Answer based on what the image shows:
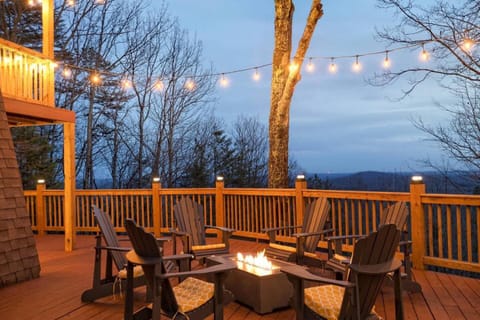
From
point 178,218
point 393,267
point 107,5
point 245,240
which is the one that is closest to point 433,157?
point 245,240

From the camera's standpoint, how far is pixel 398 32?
8.58 meters

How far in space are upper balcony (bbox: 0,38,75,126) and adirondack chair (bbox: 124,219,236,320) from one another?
183 inches

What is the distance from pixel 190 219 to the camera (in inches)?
207

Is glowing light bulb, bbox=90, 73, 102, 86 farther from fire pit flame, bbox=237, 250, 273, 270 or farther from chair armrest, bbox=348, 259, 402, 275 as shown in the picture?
chair armrest, bbox=348, 259, 402, 275

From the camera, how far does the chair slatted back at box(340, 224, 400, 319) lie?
2.49m

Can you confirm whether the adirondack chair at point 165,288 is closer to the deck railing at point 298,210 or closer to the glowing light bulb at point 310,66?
the deck railing at point 298,210

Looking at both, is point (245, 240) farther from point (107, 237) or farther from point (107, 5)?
point (107, 5)

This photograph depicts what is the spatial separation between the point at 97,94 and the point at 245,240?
8.62m

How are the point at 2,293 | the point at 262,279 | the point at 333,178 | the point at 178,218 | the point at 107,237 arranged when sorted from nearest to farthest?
the point at 262,279, the point at 107,237, the point at 2,293, the point at 178,218, the point at 333,178

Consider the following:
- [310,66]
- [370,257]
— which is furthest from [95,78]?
[370,257]

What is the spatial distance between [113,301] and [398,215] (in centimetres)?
306

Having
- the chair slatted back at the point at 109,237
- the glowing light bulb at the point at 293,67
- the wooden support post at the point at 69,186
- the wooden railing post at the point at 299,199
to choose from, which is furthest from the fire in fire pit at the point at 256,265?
the glowing light bulb at the point at 293,67

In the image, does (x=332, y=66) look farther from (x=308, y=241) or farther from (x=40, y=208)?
(x=40, y=208)

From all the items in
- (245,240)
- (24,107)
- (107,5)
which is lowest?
(245,240)
